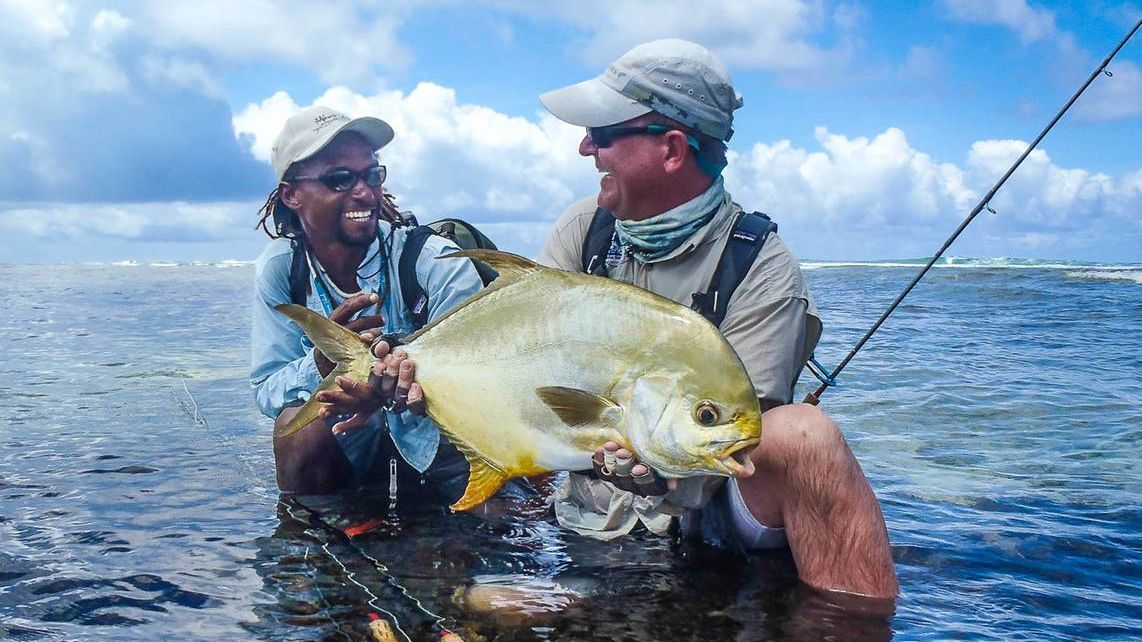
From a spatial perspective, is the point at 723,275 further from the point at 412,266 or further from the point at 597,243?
the point at 412,266

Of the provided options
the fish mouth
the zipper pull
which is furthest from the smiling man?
the zipper pull

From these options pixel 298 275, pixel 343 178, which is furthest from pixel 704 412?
pixel 298 275

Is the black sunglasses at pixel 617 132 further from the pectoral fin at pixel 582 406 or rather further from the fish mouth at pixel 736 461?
the fish mouth at pixel 736 461

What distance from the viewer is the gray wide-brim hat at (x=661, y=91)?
11.4 ft

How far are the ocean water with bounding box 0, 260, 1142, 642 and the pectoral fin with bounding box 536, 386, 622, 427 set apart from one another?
0.80 m

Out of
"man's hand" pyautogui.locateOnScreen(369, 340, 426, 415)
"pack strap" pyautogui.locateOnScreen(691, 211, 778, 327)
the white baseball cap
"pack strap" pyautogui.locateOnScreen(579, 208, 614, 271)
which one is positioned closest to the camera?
"man's hand" pyautogui.locateOnScreen(369, 340, 426, 415)

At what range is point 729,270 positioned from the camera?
349 cm

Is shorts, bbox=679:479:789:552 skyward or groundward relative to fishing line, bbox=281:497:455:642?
skyward

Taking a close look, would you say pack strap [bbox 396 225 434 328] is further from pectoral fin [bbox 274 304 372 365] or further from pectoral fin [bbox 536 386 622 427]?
pectoral fin [bbox 536 386 622 427]

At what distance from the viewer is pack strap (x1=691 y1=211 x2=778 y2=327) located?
3.47 metres

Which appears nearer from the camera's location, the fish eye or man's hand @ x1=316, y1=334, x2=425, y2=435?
the fish eye

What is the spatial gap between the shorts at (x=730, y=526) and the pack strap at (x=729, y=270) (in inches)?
25.2

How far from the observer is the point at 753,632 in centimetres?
323

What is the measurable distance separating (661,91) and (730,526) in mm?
1678
